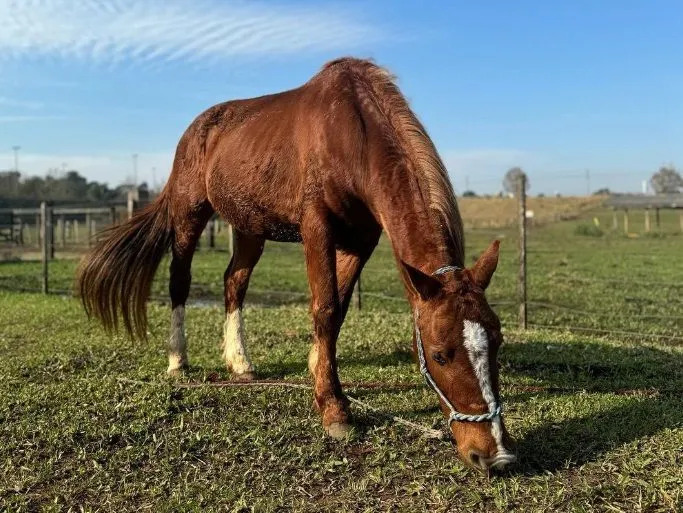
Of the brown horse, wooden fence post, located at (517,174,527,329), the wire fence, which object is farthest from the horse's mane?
wooden fence post, located at (517,174,527,329)

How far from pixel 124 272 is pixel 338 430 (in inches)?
107

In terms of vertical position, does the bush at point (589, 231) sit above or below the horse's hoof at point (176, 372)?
above

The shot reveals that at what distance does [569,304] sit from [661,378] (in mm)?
4902

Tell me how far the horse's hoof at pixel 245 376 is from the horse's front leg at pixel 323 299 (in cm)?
108

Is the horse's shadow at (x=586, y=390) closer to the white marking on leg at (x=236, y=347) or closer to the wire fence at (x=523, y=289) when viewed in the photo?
the white marking on leg at (x=236, y=347)

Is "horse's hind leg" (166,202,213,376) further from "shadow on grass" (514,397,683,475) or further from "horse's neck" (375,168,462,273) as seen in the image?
"shadow on grass" (514,397,683,475)

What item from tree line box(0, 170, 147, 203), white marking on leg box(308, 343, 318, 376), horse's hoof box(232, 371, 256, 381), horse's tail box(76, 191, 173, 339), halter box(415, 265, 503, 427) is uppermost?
tree line box(0, 170, 147, 203)

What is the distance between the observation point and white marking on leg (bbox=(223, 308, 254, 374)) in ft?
16.4

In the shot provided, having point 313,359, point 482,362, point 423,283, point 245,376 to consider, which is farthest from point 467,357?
point 245,376

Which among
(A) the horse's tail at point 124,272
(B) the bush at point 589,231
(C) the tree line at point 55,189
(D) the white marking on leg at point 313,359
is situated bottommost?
(D) the white marking on leg at point 313,359

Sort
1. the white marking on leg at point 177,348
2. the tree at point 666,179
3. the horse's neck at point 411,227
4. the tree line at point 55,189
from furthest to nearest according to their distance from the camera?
the tree at point 666,179
the tree line at point 55,189
the white marking on leg at point 177,348
the horse's neck at point 411,227

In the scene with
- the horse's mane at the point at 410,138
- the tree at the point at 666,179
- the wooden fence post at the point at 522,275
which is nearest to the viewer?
the horse's mane at the point at 410,138

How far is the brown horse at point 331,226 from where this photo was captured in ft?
9.43

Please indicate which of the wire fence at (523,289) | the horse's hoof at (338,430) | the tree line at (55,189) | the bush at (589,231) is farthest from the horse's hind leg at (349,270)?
the tree line at (55,189)
